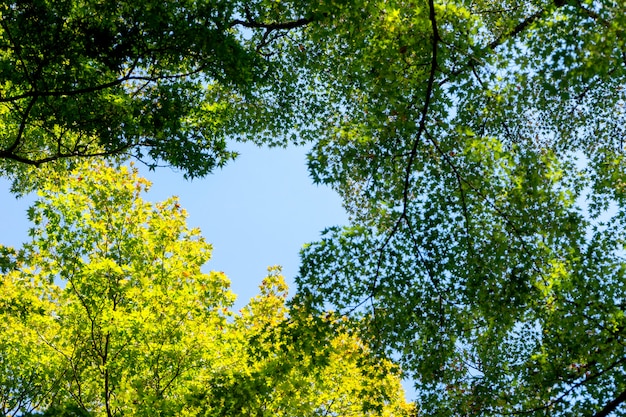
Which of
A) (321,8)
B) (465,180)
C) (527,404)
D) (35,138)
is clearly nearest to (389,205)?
(465,180)

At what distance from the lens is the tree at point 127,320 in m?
15.0

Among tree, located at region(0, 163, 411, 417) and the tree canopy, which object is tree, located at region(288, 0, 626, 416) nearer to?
the tree canopy

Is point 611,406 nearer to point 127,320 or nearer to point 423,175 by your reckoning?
point 423,175

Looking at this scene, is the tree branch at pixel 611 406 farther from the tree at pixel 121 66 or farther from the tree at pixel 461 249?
the tree at pixel 121 66

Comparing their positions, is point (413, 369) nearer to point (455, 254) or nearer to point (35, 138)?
point (455, 254)

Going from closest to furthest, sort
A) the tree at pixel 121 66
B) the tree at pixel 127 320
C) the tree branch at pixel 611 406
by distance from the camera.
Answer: the tree branch at pixel 611 406 < the tree at pixel 121 66 < the tree at pixel 127 320

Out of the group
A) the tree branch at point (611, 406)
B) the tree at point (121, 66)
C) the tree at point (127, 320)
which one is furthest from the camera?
the tree at point (127, 320)

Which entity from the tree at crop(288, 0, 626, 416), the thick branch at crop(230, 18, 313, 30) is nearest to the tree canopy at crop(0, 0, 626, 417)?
the tree at crop(288, 0, 626, 416)

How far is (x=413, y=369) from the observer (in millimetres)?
10555

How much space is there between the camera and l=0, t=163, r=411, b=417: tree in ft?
49.2

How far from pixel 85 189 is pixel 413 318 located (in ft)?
40.9

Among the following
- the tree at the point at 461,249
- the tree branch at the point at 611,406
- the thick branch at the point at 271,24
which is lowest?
the tree branch at the point at 611,406

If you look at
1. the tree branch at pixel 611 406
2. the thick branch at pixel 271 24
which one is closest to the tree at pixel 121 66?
the thick branch at pixel 271 24

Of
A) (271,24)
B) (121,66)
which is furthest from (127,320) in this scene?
(271,24)
